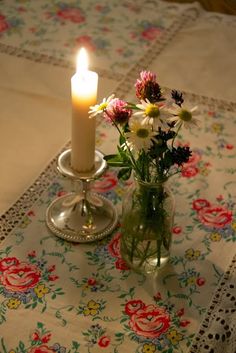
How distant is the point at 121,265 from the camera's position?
3.24 ft

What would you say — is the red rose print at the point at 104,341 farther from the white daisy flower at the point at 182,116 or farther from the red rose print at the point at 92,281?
the white daisy flower at the point at 182,116

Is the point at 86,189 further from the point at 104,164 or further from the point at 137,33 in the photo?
the point at 137,33

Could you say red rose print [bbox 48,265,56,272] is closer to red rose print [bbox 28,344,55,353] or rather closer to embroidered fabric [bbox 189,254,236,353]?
red rose print [bbox 28,344,55,353]

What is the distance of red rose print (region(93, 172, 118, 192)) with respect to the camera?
1157mm

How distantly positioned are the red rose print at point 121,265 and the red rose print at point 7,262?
0.17 meters

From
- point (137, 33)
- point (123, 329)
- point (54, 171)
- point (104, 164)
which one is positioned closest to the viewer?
point (123, 329)

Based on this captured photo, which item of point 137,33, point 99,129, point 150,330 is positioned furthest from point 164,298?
point 137,33

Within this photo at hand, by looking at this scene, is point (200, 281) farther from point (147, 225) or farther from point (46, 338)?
point (46, 338)

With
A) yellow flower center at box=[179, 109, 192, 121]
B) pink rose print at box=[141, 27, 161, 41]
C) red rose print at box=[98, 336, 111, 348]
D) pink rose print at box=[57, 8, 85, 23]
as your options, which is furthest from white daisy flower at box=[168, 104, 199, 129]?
pink rose print at box=[57, 8, 85, 23]

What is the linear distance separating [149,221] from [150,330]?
17cm

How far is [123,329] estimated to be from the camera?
88cm

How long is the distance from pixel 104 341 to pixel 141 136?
1.01 feet

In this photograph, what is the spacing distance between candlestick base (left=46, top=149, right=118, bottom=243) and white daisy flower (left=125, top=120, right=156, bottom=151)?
0.63 ft

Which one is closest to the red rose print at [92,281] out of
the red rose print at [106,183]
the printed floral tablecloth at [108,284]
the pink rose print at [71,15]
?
the printed floral tablecloth at [108,284]
